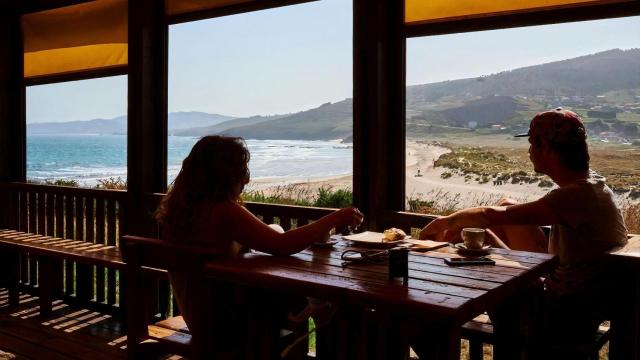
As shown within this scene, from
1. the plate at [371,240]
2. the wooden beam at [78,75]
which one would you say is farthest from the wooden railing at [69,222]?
the plate at [371,240]

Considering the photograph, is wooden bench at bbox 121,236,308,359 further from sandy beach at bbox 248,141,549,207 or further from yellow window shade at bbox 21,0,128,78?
yellow window shade at bbox 21,0,128,78

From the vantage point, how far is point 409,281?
5.95 ft

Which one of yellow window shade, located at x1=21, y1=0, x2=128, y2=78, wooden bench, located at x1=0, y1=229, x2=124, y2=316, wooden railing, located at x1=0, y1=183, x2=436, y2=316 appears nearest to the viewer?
wooden bench, located at x1=0, y1=229, x2=124, y2=316

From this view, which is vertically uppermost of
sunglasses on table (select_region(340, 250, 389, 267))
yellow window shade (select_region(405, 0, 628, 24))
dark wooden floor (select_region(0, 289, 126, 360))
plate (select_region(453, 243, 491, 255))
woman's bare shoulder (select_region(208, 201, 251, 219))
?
yellow window shade (select_region(405, 0, 628, 24))

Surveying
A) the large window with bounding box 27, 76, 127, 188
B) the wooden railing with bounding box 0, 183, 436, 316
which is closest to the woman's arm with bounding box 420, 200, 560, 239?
the wooden railing with bounding box 0, 183, 436, 316

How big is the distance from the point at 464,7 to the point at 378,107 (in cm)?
68

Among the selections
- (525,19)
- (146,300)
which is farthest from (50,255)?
(525,19)

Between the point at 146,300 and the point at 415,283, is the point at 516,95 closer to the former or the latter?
the point at 415,283

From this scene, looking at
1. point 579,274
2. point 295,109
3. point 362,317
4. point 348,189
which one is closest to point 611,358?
point 579,274

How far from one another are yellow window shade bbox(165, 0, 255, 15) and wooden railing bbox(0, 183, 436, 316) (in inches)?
52.8

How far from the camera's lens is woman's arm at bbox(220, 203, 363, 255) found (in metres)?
2.12

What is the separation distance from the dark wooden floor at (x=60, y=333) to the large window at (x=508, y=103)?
219 centimetres

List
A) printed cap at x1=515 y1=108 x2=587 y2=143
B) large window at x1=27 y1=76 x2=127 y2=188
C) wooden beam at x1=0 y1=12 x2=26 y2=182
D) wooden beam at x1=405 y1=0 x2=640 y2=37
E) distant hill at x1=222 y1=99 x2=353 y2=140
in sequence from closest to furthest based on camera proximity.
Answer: printed cap at x1=515 y1=108 x2=587 y2=143 → wooden beam at x1=405 y1=0 x2=640 y2=37 → distant hill at x1=222 y1=99 x2=353 y2=140 → wooden beam at x1=0 y1=12 x2=26 y2=182 → large window at x1=27 y1=76 x2=127 y2=188

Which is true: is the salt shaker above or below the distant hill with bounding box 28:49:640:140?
below
